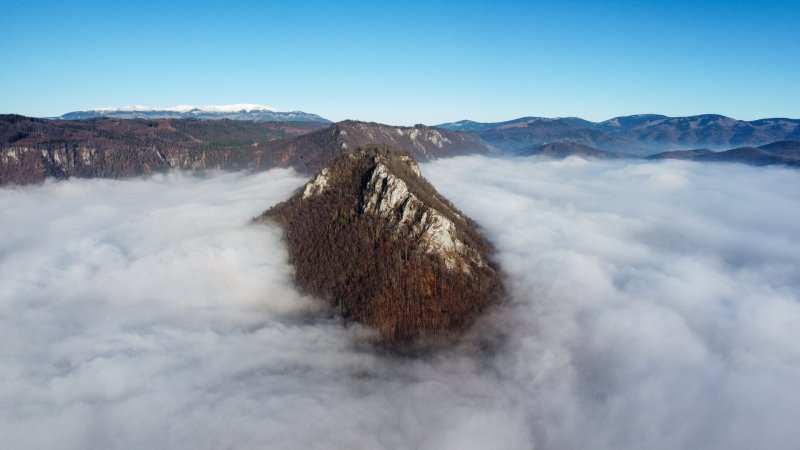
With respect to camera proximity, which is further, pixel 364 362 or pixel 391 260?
pixel 391 260

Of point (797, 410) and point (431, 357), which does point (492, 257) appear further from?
point (797, 410)

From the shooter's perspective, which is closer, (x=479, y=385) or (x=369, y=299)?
(x=479, y=385)

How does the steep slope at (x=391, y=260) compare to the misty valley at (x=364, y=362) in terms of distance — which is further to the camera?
the steep slope at (x=391, y=260)

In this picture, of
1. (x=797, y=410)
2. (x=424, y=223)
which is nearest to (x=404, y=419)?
(x=424, y=223)

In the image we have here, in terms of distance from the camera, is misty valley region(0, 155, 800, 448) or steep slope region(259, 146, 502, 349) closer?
misty valley region(0, 155, 800, 448)

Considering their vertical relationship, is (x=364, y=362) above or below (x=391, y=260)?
below

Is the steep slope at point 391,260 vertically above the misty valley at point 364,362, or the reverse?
the steep slope at point 391,260

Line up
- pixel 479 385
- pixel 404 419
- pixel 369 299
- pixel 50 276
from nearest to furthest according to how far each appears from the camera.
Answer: pixel 404 419, pixel 479 385, pixel 369 299, pixel 50 276

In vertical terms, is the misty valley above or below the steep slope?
below
